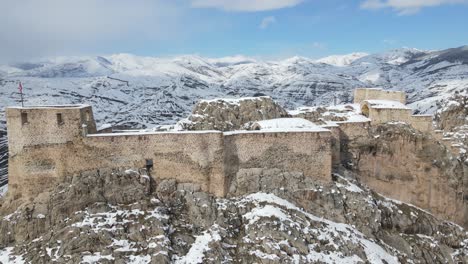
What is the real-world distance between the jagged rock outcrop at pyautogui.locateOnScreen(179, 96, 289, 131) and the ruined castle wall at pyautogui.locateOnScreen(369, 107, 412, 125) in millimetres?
9796

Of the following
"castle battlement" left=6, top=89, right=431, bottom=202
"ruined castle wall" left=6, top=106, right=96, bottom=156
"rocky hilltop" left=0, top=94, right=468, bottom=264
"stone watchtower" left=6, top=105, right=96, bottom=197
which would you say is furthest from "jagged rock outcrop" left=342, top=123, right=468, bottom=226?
"stone watchtower" left=6, top=105, right=96, bottom=197

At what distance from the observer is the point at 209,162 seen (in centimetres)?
3791

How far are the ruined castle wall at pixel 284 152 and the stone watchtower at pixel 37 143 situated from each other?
1360cm

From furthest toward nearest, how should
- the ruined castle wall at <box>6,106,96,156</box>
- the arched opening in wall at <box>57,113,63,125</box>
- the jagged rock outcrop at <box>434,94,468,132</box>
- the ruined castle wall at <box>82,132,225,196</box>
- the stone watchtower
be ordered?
1. the jagged rock outcrop at <box>434,94,468,132</box>
2. the ruined castle wall at <box>82,132,225,196</box>
3. the arched opening in wall at <box>57,113,63,125</box>
4. the stone watchtower
5. the ruined castle wall at <box>6,106,96,156</box>

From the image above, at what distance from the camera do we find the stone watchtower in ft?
117

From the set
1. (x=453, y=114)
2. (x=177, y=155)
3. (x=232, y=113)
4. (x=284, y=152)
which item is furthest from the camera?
(x=453, y=114)

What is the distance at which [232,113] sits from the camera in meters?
51.1

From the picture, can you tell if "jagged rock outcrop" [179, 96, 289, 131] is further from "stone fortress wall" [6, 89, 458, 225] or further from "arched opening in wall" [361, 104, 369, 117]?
"stone fortress wall" [6, 89, 458, 225]

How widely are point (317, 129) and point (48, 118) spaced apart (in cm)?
2303

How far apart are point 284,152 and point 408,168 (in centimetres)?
1688

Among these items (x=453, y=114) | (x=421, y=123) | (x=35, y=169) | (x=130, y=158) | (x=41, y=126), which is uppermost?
(x=41, y=126)

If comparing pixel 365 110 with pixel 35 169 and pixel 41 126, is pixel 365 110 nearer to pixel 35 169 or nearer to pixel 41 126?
pixel 41 126

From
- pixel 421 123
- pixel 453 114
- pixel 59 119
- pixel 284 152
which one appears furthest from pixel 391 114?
pixel 59 119

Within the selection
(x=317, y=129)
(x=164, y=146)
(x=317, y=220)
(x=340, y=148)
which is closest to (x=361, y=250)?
(x=317, y=220)
